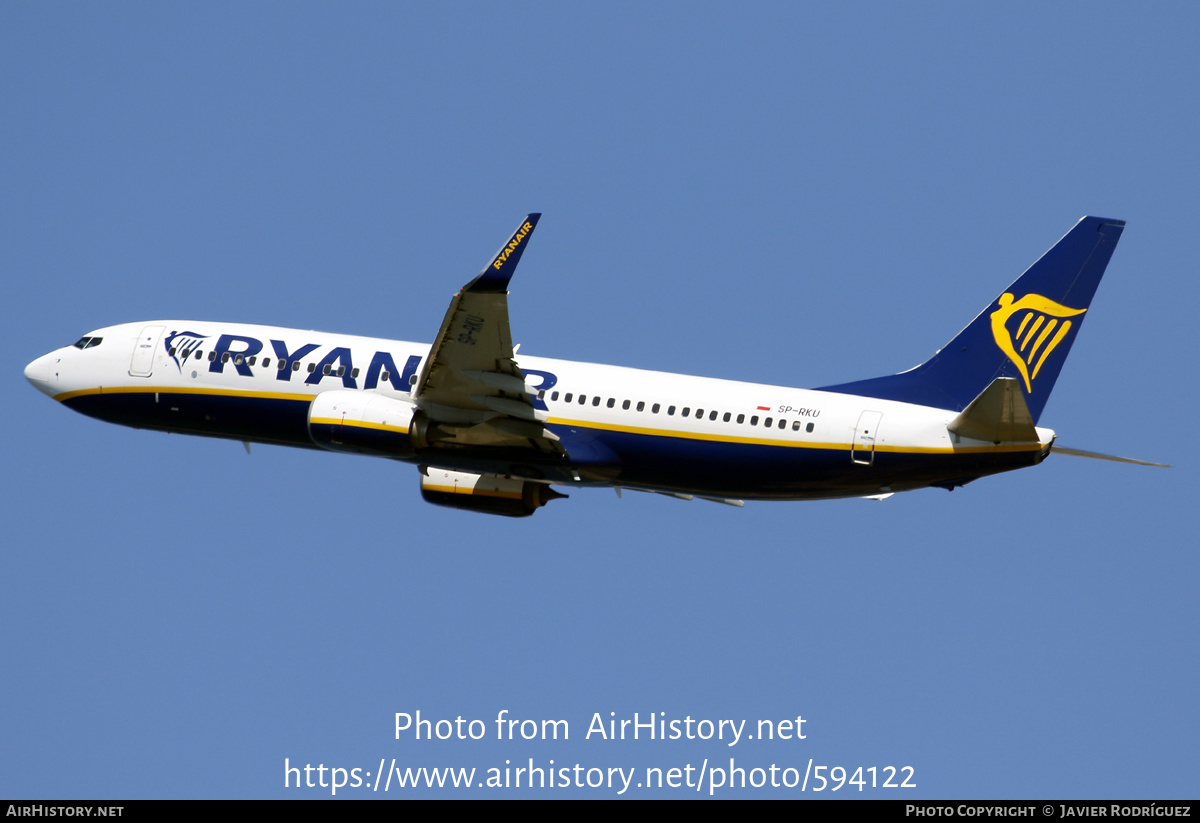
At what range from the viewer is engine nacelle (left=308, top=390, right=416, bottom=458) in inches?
1492

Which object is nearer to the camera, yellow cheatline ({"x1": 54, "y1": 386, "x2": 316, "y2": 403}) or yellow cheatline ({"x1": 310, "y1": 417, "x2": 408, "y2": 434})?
yellow cheatline ({"x1": 310, "y1": 417, "x2": 408, "y2": 434})

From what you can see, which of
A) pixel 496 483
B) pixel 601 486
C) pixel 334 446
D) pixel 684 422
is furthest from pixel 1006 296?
pixel 334 446

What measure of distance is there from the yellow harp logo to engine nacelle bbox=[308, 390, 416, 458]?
15590mm

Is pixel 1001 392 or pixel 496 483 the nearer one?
pixel 1001 392

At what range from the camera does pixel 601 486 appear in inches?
1569

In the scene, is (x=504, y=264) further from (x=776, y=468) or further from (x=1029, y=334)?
(x=1029, y=334)

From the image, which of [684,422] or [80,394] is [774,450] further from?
[80,394]

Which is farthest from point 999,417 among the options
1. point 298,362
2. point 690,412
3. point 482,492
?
point 298,362

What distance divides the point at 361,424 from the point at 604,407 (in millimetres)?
6423

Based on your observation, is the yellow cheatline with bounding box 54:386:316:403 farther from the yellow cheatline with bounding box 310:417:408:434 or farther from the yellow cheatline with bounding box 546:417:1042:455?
the yellow cheatline with bounding box 546:417:1042:455

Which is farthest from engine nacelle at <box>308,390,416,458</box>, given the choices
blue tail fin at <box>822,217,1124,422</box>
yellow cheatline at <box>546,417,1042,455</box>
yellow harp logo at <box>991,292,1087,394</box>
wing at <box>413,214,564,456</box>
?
yellow harp logo at <box>991,292,1087,394</box>

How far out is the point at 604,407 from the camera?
38469 millimetres

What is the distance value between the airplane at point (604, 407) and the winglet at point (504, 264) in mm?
38

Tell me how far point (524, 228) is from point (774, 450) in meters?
8.76
